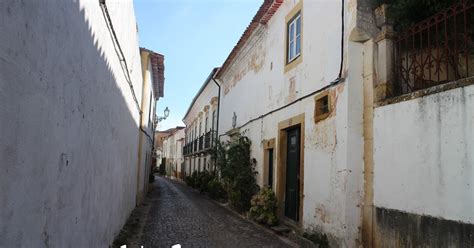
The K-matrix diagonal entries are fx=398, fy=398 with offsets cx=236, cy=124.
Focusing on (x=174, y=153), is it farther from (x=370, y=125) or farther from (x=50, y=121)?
(x=50, y=121)

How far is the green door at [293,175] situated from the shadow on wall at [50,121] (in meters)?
5.67

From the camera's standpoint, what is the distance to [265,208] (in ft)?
33.0

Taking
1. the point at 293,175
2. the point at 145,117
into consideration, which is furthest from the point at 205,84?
the point at 293,175

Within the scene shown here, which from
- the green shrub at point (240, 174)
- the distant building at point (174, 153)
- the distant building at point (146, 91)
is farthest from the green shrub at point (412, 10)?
the distant building at point (174, 153)

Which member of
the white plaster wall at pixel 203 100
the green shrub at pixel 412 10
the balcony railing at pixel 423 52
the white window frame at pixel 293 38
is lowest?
the balcony railing at pixel 423 52

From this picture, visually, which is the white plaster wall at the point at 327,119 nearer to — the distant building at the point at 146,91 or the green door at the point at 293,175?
the green door at the point at 293,175

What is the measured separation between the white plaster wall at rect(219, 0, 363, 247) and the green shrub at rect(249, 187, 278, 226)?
1415 millimetres

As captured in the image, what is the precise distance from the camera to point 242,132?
14289 mm

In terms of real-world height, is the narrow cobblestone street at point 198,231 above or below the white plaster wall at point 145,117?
below

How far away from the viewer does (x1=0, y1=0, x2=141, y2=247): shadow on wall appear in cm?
194

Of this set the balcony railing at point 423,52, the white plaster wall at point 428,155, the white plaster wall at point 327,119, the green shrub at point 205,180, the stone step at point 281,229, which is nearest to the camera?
the white plaster wall at point 428,155

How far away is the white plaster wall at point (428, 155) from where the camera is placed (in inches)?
178

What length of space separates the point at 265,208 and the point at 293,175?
115 centimetres

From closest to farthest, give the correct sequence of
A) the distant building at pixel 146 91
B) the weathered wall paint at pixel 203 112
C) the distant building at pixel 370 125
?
the distant building at pixel 370 125
the distant building at pixel 146 91
the weathered wall paint at pixel 203 112
